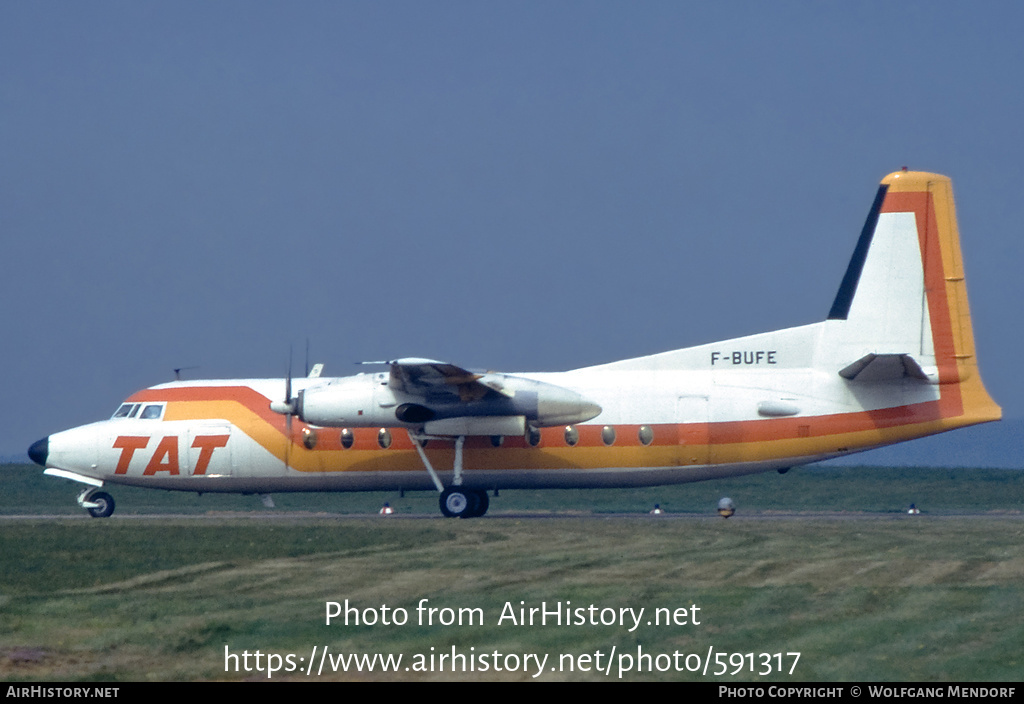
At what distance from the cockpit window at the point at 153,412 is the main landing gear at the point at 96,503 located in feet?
6.69

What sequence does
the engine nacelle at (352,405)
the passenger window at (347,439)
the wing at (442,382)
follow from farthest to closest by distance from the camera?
the passenger window at (347,439)
the engine nacelle at (352,405)
the wing at (442,382)

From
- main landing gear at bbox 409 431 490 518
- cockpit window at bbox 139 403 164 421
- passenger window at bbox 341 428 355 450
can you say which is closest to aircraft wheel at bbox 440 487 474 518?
main landing gear at bbox 409 431 490 518

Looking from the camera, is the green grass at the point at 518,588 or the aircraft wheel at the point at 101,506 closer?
the green grass at the point at 518,588

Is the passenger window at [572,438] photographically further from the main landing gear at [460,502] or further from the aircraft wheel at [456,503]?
the aircraft wheel at [456,503]

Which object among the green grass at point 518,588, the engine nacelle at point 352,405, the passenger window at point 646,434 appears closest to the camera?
the green grass at point 518,588

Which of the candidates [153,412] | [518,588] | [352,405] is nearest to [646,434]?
[352,405]

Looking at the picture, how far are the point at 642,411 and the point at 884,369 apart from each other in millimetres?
4687

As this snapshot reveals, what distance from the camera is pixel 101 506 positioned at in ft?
84.4

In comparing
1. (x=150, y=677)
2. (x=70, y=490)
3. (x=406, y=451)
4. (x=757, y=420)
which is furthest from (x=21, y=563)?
(x=70, y=490)

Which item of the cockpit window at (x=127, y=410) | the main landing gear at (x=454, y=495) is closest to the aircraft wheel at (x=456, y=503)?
the main landing gear at (x=454, y=495)

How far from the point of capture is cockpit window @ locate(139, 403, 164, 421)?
82.7 ft

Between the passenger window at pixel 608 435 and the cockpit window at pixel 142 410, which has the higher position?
the cockpit window at pixel 142 410

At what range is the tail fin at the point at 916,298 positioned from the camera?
23250 mm

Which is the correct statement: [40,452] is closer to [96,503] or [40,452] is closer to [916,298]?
[96,503]
